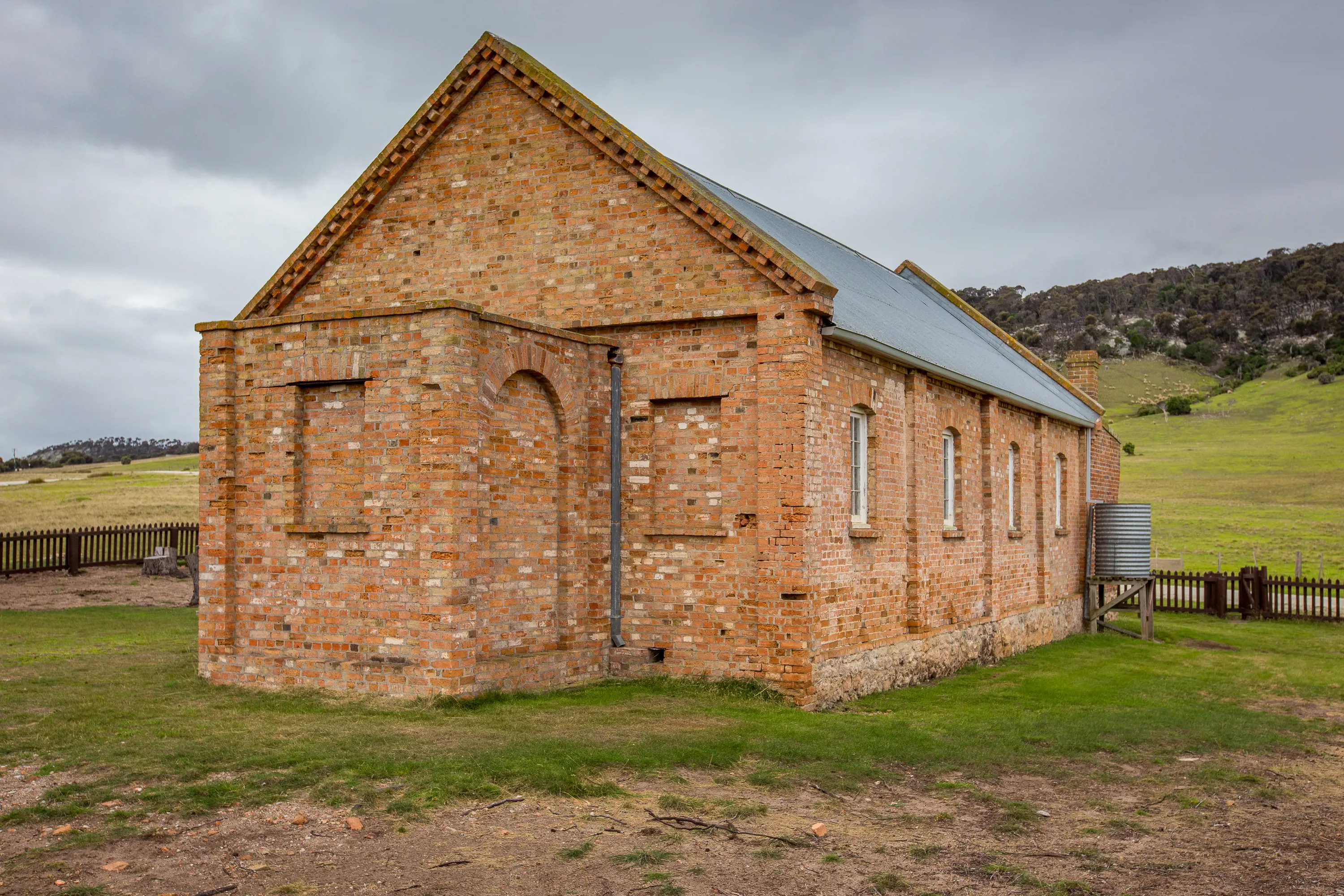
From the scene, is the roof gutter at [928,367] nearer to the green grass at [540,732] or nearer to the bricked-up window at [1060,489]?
the bricked-up window at [1060,489]

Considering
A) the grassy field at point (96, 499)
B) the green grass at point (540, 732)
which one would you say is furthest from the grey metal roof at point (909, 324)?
the grassy field at point (96, 499)

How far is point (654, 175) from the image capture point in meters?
14.7

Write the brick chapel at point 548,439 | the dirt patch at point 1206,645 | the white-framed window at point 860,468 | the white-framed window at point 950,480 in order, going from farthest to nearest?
the dirt patch at point 1206,645 → the white-framed window at point 950,480 → the white-framed window at point 860,468 → the brick chapel at point 548,439

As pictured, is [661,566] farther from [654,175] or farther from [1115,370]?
[1115,370]

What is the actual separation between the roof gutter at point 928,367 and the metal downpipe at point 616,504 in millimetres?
2823

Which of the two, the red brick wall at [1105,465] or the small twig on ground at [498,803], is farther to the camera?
the red brick wall at [1105,465]

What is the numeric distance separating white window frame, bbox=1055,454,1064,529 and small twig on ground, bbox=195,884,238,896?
2077 centimetres

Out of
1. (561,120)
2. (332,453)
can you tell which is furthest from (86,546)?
(561,120)

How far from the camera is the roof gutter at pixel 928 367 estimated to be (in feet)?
46.0

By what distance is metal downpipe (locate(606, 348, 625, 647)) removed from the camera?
1440cm

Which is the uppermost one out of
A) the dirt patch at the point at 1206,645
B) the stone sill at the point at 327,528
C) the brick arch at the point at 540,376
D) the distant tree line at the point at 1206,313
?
the distant tree line at the point at 1206,313

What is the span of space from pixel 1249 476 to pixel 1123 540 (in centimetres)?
4890

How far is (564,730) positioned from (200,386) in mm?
6836

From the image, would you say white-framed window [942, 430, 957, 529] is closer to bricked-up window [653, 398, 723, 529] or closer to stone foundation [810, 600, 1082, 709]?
stone foundation [810, 600, 1082, 709]
